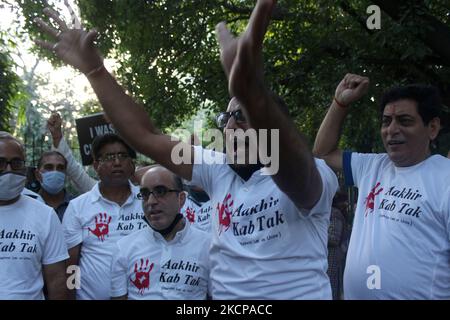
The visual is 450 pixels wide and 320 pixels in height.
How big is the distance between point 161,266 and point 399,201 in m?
1.34

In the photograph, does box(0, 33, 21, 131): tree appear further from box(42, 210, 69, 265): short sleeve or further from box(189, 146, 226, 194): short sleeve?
box(189, 146, 226, 194): short sleeve

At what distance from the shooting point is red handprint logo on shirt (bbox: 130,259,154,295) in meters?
3.74

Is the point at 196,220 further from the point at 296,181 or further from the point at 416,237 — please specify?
the point at 296,181

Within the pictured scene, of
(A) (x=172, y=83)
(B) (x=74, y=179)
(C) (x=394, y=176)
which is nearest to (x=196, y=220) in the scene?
(B) (x=74, y=179)

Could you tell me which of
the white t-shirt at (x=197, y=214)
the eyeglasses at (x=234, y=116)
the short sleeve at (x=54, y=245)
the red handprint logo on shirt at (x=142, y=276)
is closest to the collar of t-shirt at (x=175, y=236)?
the red handprint logo on shirt at (x=142, y=276)

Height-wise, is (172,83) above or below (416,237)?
above

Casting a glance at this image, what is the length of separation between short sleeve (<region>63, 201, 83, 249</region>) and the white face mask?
0.62m

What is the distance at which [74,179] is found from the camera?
19.6ft

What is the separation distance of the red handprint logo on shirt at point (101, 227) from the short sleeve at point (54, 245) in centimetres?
54

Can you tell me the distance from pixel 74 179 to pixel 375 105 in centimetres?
522

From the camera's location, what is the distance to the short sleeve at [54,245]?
3.85 metres

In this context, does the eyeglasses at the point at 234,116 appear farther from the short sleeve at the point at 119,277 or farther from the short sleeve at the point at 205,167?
the short sleeve at the point at 119,277

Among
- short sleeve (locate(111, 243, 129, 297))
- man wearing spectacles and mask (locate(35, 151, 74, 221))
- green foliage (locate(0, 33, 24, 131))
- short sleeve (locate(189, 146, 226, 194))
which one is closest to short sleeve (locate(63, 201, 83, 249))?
short sleeve (locate(111, 243, 129, 297))

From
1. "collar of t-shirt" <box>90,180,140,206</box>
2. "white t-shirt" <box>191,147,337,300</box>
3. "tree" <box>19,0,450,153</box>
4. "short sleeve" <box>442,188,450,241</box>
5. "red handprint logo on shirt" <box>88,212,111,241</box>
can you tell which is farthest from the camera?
"tree" <box>19,0,450,153</box>
